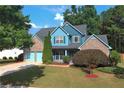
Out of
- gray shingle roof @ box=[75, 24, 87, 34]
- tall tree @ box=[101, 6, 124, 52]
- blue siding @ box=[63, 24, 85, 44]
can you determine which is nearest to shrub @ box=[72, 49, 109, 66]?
gray shingle roof @ box=[75, 24, 87, 34]

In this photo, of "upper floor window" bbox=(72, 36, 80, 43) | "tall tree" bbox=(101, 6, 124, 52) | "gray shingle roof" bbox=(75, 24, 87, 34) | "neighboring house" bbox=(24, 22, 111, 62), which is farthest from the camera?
"tall tree" bbox=(101, 6, 124, 52)

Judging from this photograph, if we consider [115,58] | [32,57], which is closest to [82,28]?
[115,58]

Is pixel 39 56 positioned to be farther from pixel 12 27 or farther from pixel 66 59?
pixel 12 27

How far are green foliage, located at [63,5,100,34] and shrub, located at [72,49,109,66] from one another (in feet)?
24.2

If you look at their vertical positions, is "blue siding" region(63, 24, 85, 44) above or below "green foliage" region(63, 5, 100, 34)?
below

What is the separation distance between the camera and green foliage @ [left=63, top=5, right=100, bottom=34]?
3684cm

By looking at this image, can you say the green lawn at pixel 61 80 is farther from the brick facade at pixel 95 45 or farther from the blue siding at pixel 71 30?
the blue siding at pixel 71 30

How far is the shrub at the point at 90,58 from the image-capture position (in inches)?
1090

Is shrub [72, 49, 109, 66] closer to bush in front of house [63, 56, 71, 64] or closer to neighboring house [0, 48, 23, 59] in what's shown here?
bush in front of house [63, 56, 71, 64]

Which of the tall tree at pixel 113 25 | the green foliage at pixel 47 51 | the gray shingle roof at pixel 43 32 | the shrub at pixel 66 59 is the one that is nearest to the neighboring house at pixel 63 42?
the gray shingle roof at pixel 43 32

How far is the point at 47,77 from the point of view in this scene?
2348 cm

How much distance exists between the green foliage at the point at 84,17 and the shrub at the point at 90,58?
7.37 meters
